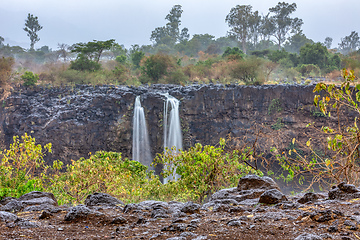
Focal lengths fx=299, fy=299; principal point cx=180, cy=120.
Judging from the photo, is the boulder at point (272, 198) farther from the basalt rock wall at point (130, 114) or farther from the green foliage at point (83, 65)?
the green foliage at point (83, 65)

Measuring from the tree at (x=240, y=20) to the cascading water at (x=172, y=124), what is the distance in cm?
2888

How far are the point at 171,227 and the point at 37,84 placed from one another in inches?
826

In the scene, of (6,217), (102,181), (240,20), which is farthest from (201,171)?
(240,20)

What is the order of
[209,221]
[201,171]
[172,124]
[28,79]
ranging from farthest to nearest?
[28,79]
[172,124]
[201,171]
[209,221]

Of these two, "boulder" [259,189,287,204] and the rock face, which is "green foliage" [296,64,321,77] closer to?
"boulder" [259,189,287,204]

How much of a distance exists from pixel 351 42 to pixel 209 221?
6814cm

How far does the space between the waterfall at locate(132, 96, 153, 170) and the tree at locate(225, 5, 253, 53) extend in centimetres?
2982

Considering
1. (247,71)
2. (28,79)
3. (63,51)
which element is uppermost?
(63,51)

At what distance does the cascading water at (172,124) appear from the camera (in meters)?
19.0

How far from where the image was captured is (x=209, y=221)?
8.44ft

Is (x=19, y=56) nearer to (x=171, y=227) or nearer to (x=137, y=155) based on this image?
(x=137, y=155)

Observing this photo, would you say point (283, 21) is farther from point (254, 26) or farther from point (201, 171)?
point (201, 171)

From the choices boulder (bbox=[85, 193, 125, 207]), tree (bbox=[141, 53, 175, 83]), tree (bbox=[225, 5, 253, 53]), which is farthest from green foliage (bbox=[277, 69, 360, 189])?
tree (bbox=[225, 5, 253, 53])

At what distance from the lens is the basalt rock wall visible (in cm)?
1834
